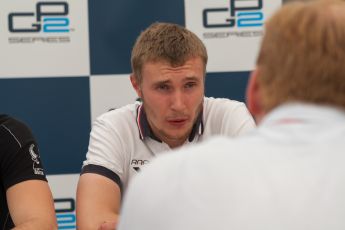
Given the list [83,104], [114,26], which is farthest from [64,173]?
[114,26]

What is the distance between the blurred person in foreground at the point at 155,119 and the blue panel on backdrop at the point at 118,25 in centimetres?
31

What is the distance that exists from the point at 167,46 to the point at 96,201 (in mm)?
495

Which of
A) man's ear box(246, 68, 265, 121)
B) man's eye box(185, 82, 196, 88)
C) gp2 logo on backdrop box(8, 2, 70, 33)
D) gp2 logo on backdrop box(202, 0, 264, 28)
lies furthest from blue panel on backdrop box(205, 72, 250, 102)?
man's ear box(246, 68, 265, 121)

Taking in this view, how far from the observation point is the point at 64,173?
217 centimetres

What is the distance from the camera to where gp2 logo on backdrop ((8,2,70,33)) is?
7.02 ft

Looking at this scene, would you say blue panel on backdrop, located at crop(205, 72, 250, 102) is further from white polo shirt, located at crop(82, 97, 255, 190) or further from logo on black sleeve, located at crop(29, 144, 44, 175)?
logo on black sleeve, located at crop(29, 144, 44, 175)

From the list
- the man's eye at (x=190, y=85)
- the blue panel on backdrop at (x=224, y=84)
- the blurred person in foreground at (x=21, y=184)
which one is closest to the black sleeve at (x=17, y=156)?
the blurred person in foreground at (x=21, y=184)

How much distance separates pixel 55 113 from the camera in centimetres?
215

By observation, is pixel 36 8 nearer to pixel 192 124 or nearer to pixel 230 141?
pixel 192 124

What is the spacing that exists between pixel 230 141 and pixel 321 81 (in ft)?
0.41

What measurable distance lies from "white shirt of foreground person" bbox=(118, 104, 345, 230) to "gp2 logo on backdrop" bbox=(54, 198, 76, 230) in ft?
4.90

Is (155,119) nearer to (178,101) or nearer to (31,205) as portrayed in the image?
(178,101)

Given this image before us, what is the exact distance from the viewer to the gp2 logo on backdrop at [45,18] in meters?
2.14

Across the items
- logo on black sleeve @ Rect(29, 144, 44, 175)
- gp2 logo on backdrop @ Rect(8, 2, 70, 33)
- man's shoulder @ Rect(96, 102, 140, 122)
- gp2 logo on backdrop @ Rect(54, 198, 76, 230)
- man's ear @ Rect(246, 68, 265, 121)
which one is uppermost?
gp2 logo on backdrop @ Rect(8, 2, 70, 33)
